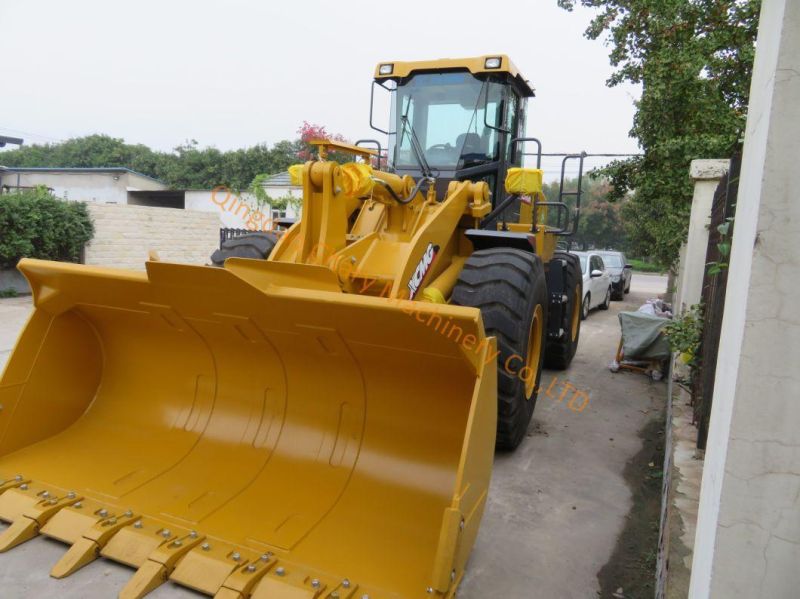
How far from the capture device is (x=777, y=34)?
4.38ft

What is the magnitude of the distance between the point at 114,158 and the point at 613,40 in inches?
1949

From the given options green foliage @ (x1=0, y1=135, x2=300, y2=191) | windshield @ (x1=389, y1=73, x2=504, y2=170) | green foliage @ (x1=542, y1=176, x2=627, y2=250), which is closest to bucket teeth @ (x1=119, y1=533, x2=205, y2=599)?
windshield @ (x1=389, y1=73, x2=504, y2=170)

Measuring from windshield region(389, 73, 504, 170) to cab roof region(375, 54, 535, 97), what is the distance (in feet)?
0.24

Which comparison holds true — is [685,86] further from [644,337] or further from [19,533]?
[19,533]

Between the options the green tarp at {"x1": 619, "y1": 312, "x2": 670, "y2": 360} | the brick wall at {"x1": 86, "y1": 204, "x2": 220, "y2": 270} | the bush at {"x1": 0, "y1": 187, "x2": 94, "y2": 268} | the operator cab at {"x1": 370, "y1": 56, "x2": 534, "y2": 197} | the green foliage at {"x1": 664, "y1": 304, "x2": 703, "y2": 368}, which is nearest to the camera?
the green foliage at {"x1": 664, "y1": 304, "x2": 703, "y2": 368}

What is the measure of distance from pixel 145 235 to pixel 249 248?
11.0 meters

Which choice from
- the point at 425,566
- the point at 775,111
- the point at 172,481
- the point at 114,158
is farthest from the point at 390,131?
the point at 114,158

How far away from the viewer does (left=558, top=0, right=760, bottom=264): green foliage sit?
8.48m

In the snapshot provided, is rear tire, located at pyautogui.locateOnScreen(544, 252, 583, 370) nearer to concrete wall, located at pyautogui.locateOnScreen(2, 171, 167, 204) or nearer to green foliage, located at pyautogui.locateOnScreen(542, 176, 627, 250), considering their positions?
concrete wall, located at pyautogui.locateOnScreen(2, 171, 167, 204)

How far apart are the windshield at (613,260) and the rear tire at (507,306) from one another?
42.8ft

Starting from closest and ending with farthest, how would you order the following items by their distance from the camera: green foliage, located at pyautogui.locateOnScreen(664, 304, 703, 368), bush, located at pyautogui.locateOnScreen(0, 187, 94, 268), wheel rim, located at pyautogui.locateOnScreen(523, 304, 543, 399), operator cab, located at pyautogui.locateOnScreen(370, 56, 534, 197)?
wheel rim, located at pyautogui.locateOnScreen(523, 304, 543, 399) < green foliage, located at pyautogui.locateOnScreen(664, 304, 703, 368) < operator cab, located at pyautogui.locateOnScreen(370, 56, 534, 197) < bush, located at pyautogui.locateOnScreen(0, 187, 94, 268)

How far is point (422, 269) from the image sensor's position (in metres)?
4.06

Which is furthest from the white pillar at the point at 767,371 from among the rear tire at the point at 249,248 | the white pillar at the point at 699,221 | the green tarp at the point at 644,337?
the green tarp at the point at 644,337

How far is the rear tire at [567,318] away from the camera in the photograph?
6.80 meters
